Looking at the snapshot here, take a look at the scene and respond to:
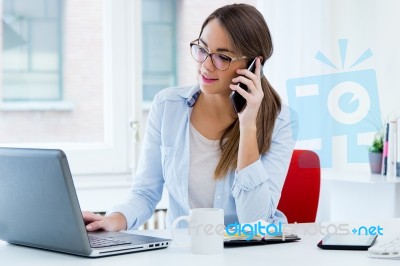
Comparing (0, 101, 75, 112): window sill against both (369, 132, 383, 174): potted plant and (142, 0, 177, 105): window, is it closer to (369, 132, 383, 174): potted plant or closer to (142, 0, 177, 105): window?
(142, 0, 177, 105): window

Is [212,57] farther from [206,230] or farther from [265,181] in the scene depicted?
[206,230]

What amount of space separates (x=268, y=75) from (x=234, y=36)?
1475 mm

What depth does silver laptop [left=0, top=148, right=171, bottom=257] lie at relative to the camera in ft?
4.37

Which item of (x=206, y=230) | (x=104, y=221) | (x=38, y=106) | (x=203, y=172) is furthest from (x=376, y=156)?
(x=206, y=230)

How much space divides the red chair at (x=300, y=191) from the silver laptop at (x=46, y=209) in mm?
731

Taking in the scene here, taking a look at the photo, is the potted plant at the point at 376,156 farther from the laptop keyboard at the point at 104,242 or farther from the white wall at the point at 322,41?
the laptop keyboard at the point at 104,242

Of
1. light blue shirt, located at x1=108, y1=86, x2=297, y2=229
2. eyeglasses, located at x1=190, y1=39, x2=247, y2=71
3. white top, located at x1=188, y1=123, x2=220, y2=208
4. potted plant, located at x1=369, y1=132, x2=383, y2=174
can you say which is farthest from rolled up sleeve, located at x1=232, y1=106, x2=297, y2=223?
potted plant, located at x1=369, y1=132, x2=383, y2=174

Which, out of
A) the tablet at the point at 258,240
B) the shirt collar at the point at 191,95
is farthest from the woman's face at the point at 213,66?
the tablet at the point at 258,240

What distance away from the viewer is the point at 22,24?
330 centimetres

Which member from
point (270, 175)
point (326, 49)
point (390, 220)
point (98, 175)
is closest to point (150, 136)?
point (270, 175)

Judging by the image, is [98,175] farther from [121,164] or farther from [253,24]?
[253,24]

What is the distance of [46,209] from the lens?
139 cm

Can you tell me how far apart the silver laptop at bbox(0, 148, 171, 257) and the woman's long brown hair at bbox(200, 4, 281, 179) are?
526 millimetres

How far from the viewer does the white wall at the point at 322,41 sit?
132 inches
